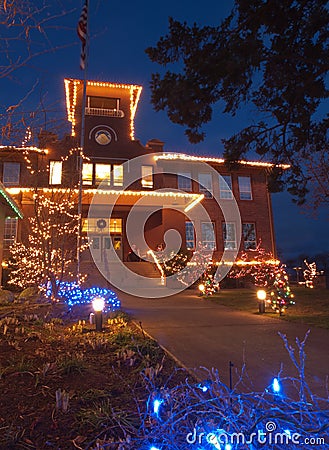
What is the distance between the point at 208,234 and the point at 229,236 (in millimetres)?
1739

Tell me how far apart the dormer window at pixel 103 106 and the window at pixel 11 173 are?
6.16 metres

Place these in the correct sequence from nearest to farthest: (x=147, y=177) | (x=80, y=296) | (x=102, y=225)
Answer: (x=80, y=296) < (x=147, y=177) < (x=102, y=225)

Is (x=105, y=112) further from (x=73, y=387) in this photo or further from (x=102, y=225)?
(x=73, y=387)

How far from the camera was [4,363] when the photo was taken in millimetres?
4586

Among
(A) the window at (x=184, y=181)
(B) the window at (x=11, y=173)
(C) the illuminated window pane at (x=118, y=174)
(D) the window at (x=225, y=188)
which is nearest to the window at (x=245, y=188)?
(D) the window at (x=225, y=188)

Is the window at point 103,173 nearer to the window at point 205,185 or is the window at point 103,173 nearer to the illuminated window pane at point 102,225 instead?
the illuminated window pane at point 102,225

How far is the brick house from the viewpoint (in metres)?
21.3

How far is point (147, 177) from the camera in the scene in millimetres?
22922

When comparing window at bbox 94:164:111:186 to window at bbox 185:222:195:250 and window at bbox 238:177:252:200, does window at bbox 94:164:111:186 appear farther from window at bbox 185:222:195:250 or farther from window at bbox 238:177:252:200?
window at bbox 238:177:252:200

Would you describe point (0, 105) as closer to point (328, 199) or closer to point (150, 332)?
point (150, 332)

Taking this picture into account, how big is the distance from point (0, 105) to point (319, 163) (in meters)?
11.3

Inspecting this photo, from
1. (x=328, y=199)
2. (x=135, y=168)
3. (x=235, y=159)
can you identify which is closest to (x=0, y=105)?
(x=235, y=159)

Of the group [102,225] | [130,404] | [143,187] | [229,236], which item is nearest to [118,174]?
[143,187]

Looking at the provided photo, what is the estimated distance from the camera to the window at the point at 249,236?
996 inches
